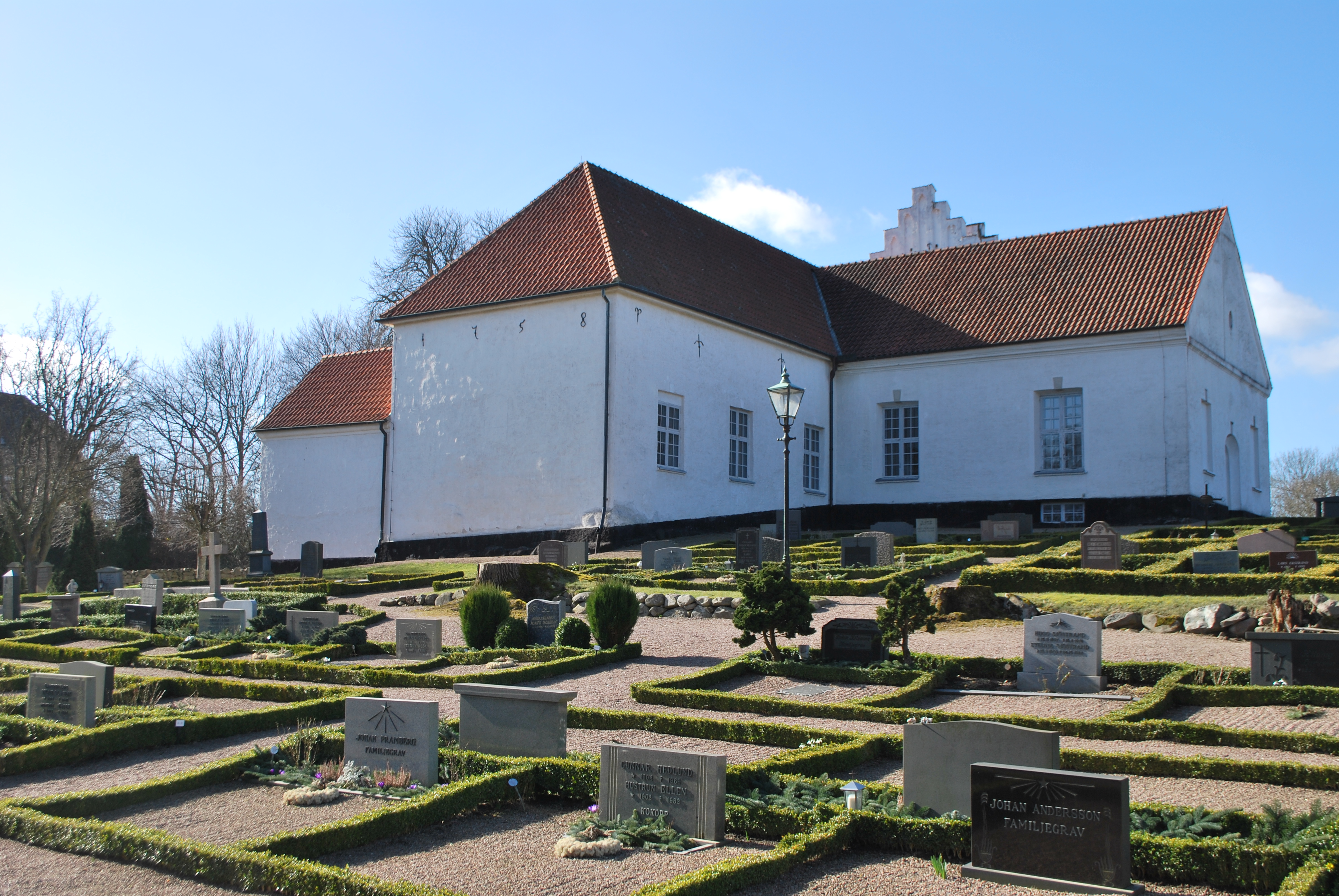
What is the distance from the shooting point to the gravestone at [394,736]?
7.66 metres

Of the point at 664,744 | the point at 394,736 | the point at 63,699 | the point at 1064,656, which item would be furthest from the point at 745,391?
the point at 394,736

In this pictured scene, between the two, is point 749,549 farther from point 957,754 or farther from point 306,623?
point 957,754

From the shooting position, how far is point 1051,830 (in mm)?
5383

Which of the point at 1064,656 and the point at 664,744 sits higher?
the point at 1064,656

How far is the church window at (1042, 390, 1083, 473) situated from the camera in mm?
29312

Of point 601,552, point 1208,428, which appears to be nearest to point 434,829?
point 601,552

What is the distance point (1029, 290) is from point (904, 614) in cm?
2147

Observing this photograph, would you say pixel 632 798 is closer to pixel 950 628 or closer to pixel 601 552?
pixel 950 628

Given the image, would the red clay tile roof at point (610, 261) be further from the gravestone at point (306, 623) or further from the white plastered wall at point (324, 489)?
the gravestone at point (306, 623)

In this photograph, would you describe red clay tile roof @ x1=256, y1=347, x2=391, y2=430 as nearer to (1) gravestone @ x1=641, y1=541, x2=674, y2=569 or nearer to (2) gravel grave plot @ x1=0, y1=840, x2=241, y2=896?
(1) gravestone @ x1=641, y1=541, x2=674, y2=569

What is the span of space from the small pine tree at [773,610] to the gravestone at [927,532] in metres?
12.0

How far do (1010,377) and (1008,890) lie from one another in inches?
1034

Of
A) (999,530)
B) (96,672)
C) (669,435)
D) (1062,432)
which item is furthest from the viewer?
(1062,432)

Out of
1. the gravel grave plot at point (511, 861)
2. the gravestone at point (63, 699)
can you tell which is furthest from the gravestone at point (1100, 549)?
the gravestone at point (63, 699)
